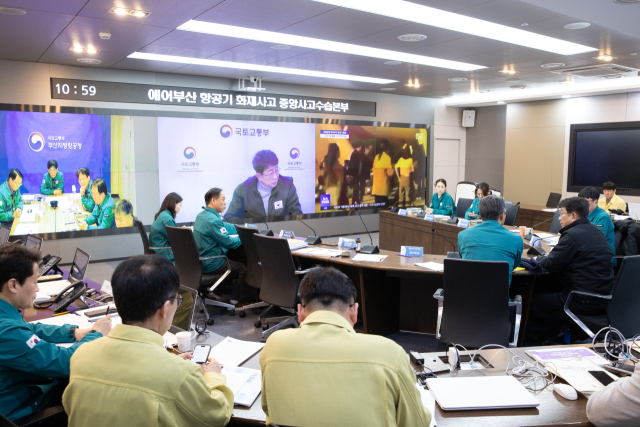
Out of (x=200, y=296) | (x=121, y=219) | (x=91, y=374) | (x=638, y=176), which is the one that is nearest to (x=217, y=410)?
(x=91, y=374)

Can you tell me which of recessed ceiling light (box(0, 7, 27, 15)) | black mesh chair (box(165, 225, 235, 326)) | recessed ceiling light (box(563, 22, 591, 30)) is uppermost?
recessed ceiling light (box(563, 22, 591, 30))

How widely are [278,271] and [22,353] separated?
7.67 feet

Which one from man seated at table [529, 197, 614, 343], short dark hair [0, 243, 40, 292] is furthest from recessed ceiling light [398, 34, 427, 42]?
short dark hair [0, 243, 40, 292]

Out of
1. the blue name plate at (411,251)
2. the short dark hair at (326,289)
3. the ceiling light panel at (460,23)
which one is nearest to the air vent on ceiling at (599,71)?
the ceiling light panel at (460,23)

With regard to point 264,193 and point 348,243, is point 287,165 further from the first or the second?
point 348,243

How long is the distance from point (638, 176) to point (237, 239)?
729 cm

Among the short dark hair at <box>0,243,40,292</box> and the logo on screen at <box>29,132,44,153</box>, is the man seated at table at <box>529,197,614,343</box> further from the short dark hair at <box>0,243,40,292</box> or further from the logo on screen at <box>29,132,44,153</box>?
the logo on screen at <box>29,132,44,153</box>

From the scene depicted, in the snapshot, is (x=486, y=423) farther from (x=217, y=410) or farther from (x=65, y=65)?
(x=65, y=65)

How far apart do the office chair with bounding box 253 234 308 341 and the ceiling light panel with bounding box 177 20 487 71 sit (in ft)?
7.39

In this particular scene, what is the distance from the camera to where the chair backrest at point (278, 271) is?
151 inches

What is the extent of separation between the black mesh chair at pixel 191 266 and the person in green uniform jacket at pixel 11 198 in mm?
3105

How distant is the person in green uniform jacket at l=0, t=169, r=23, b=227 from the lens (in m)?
6.15

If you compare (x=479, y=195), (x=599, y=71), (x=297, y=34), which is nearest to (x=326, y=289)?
(x=297, y=34)

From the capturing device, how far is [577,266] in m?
3.39
